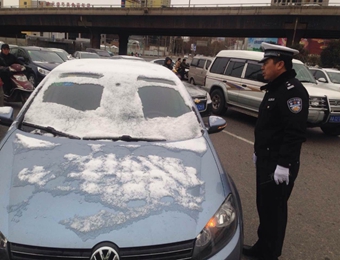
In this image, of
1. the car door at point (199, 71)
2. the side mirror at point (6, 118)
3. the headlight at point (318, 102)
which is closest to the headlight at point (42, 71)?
the headlight at point (318, 102)

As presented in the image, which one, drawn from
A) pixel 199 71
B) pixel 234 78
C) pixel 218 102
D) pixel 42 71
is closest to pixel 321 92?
pixel 234 78

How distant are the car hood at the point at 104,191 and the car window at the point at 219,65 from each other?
8.43m

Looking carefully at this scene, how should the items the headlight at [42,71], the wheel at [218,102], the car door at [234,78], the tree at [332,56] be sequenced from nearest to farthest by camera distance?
the car door at [234,78], the wheel at [218,102], the headlight at [42,71], the tree at [332,56]

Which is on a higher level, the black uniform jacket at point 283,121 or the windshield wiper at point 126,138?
the black uniform jacket at point 283,121

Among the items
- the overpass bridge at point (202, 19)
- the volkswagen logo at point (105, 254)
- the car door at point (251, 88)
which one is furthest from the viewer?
the overpass bridge at point (202, 19)

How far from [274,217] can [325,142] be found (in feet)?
20.2

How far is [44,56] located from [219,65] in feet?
22.0

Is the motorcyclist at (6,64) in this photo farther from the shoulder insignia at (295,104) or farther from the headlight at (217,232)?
the headlight at (217,232)

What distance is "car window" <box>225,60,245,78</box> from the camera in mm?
9938

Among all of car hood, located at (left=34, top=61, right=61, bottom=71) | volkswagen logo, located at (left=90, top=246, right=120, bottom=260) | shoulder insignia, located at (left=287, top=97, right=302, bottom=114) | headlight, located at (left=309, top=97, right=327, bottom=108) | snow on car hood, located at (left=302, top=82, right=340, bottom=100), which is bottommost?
car hood, located at (left=34, top=61, right=61, bottom=71)

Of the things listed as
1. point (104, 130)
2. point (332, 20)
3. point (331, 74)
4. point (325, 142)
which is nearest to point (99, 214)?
point (104, 130)

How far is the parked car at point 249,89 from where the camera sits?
7871 millimetres

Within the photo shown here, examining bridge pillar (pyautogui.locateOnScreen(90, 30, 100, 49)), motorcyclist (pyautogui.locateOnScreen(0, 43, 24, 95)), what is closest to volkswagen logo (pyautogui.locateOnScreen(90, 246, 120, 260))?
motorcyclist (pyautogui.locateOnScreen(0, 43, 24, 95))

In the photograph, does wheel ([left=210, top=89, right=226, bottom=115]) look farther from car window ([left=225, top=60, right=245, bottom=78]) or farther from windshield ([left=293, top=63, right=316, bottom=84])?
windshield ([left=293, top=63, right=316, bottom=84])
